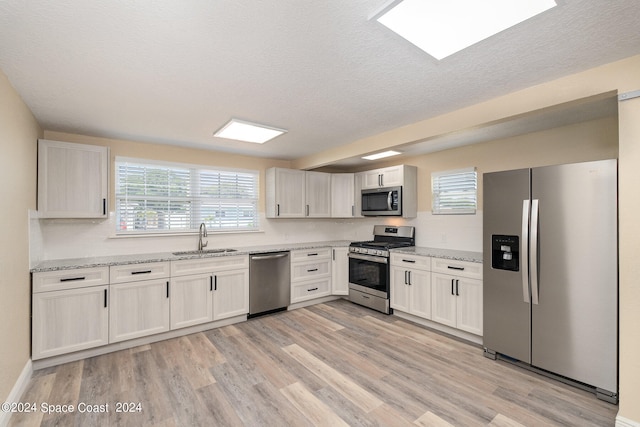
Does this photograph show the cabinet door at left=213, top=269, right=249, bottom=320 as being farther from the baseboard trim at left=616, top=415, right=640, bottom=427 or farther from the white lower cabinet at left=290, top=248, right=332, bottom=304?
the baseboard trim at left=616, top=415, right=640, bottom=427

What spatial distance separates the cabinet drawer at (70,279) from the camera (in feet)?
8.70

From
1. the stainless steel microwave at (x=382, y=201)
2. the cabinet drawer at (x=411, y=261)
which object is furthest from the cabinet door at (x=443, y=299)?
the stainless steel microwave at (x=382, y=201)

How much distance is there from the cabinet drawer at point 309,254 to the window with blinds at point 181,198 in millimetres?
860

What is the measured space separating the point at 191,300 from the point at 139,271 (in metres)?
0.67

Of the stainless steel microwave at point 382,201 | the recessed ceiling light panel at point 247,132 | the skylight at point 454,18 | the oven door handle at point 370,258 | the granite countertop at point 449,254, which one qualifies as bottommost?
the oven door handle at point 370,258

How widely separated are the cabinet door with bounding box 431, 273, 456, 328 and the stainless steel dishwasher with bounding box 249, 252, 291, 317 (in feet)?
6.56

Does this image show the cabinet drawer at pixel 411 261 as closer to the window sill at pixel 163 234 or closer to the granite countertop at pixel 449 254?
the granite countertop at pixel 449 254

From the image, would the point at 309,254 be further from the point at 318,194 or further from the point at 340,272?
the point at 318,194

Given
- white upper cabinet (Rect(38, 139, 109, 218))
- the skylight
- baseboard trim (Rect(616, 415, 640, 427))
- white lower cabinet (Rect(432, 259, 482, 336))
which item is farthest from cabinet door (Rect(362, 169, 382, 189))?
white upper cabinet (Rect(38, 139, 109, 218))

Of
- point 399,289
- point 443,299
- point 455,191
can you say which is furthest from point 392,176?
point 443,299

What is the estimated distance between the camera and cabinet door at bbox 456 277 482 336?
3.08 meters

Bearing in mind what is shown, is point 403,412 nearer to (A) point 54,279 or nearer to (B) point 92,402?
(B) point 92,402

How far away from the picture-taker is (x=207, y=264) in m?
3.58

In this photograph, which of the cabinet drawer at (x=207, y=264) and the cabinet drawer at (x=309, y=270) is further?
the cabinet drawer at (x=309, y=270)
